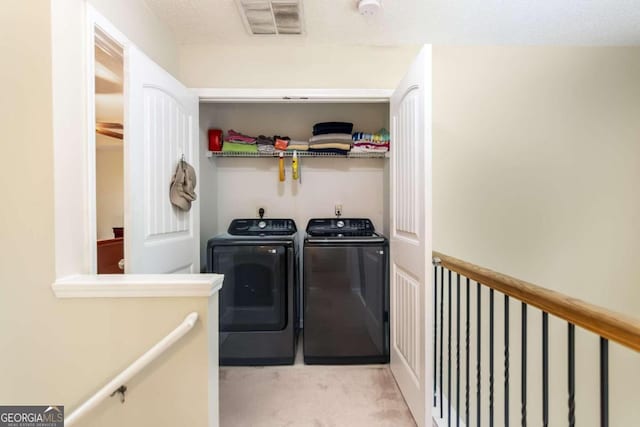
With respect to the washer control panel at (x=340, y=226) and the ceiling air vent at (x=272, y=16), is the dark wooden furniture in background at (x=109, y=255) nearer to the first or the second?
the washer control panel at (x=340, y=226)

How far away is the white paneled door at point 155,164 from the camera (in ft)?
4.67

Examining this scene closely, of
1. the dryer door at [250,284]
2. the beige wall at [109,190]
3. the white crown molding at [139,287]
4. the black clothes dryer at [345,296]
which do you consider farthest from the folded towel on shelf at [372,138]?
the beige wall at [109,190]

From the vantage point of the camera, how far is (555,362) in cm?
225

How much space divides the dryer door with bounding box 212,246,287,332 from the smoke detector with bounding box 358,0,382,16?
160 cm

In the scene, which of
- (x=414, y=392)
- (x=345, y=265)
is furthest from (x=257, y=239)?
(x=414, y=392)

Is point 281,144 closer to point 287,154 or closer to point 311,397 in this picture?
point 287,154

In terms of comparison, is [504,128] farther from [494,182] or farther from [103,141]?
[103,141]

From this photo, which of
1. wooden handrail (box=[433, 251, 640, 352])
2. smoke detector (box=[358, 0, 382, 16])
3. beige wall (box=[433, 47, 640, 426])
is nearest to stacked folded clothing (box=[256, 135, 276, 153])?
smoke detector (box=[358, 0, 382, 16])

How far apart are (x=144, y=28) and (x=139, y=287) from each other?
158 cm

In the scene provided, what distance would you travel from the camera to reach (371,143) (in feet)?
8.39

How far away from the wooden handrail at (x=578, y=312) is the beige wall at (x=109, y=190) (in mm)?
3687

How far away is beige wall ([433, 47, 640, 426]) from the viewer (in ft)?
7.38

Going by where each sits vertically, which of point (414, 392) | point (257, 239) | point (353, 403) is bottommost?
point (353, 403)

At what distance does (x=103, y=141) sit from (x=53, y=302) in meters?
2.83
